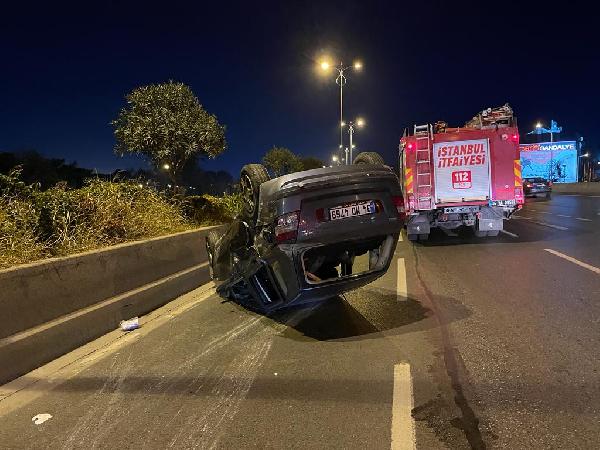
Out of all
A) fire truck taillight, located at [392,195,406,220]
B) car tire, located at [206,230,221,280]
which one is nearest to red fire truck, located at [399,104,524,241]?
car tire, located at [206,230,221,280]

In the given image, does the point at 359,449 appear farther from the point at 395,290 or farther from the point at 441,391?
the point at 395,290

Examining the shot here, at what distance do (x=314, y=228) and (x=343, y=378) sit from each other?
1.43 m

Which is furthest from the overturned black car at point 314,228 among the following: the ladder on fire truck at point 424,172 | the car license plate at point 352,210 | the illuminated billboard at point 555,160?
the illuminated billboard at point 555,160

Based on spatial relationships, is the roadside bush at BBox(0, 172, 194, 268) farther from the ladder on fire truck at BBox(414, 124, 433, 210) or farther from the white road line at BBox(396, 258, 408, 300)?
the ladder on fire truck at BBox(414, 124, 433, 210)

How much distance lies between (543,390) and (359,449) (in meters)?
1.66

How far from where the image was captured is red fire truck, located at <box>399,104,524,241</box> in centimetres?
1302

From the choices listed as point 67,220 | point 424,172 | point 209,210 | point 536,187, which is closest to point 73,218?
point 67,220

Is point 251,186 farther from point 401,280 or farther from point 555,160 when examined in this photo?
point 555,160

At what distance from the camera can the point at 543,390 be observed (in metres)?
4.04

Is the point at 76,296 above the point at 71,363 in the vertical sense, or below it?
above

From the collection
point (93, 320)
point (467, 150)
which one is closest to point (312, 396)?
point (93, 320)

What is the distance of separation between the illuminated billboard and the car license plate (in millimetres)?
64560

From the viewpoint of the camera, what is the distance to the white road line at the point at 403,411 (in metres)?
3.38

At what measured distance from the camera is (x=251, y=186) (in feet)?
20.2
